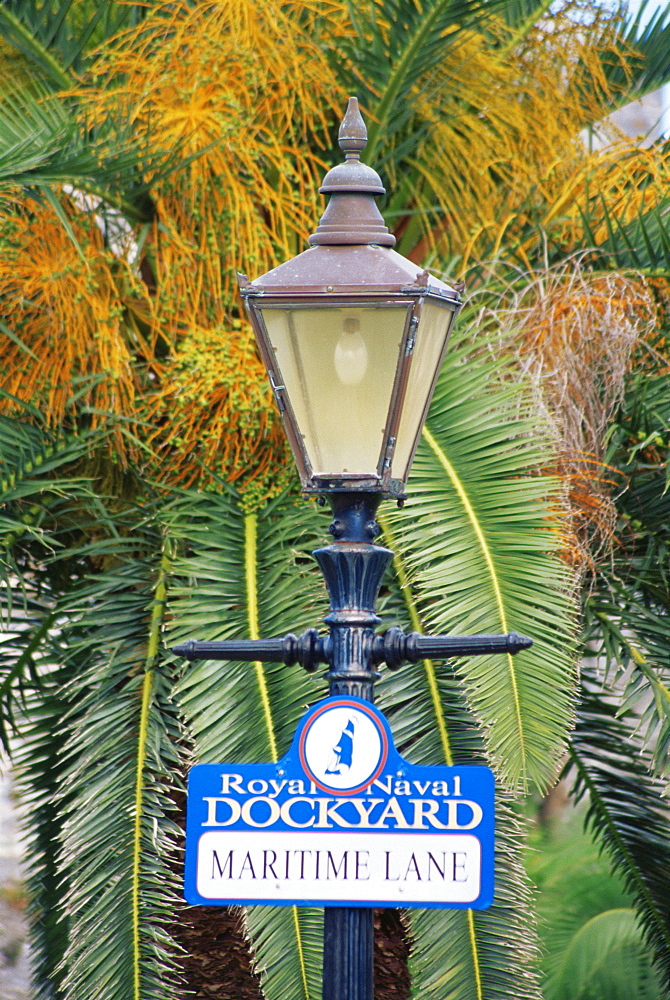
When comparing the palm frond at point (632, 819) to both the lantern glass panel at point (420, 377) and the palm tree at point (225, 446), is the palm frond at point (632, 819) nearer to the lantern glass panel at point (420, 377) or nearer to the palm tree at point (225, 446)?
the palm tree at point (225, 446)

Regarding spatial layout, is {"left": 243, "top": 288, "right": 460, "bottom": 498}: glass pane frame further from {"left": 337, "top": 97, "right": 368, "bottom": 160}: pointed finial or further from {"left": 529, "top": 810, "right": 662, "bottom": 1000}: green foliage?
{"left": 529, "top": 810, "right": 662, "bottom": 1000}: green foliage

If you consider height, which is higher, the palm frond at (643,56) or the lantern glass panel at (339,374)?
the palm frond at (643,56)

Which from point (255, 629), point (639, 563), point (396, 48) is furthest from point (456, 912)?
point (396, 48)

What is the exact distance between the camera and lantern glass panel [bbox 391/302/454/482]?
260 centimetres

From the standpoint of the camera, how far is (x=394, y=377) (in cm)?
255

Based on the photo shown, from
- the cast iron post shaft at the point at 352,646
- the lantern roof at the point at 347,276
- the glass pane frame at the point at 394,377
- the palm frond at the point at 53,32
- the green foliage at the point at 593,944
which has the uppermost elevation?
the palm frond at the point at 53,32

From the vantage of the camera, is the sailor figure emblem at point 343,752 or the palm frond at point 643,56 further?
the palm frond at point 643,56

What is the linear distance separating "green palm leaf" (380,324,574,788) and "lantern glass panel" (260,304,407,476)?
1.33 metres

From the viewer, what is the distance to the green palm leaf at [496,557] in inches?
146

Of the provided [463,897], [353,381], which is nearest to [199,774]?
[463,897]

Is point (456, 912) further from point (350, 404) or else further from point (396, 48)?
point (396, 48)

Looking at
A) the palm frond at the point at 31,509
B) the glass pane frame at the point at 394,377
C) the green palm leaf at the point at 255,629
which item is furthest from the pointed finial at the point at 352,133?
the palm frond at the point at 31,509

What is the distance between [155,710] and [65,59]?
2979mm

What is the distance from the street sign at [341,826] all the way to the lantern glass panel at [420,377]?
0.56 metres
